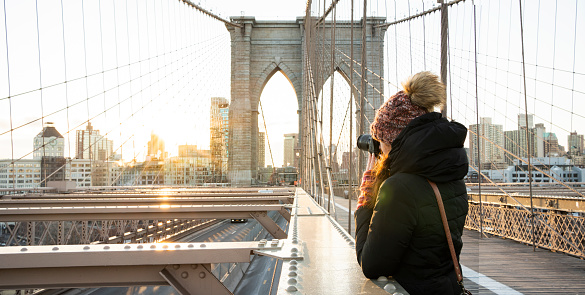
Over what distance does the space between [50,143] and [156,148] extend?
5103mm

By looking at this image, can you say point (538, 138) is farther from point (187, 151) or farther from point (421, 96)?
point (187, 151)

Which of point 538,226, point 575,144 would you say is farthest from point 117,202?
point 538,226

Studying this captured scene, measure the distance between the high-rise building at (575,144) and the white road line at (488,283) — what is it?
2408 millimetres

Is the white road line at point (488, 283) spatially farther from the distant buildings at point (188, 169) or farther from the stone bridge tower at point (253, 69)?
the stone bridge tower at point (253, 69)

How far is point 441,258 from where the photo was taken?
3.39ft

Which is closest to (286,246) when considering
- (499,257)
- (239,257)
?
(239,257)

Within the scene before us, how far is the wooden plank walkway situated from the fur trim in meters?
2.81

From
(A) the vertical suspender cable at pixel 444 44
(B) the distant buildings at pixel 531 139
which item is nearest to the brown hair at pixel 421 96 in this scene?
(A) the vertical suspender cable at pixel 444 44

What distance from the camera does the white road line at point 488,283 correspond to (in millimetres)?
3648

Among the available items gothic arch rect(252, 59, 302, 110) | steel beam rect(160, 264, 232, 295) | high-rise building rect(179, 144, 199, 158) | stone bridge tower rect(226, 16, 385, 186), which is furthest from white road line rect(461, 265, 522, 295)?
gothic arch rect(252, 59, 302, 110)

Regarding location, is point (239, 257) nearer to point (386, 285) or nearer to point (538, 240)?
point (386, 285)

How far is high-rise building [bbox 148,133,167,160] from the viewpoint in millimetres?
13081

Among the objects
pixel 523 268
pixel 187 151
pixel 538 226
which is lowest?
pixel 523 268

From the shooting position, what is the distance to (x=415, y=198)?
977mm
